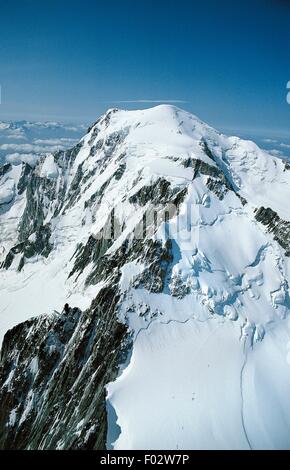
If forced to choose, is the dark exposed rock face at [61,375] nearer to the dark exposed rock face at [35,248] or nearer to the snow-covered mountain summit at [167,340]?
the snow-covered mountain summit at [167,340]

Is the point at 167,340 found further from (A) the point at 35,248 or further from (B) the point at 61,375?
(A) the point at 35,248

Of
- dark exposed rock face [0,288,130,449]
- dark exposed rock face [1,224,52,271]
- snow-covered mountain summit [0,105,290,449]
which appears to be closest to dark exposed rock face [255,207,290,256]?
snow-covered mountain summit [0,105,290,449]

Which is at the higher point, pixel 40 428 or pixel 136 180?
pixel 136 180

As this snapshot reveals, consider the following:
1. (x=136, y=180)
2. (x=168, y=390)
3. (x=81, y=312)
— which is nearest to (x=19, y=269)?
(x=136, y=180)

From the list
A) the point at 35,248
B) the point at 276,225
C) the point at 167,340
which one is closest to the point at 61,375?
the point at 167,340

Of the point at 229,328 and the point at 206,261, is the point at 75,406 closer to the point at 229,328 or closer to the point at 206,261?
the point at 229,328

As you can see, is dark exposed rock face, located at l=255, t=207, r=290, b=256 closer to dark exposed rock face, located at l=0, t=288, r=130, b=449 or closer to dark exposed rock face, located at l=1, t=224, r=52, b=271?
dark exposed rock face, located at l=0, t=288, r=130, b=449
